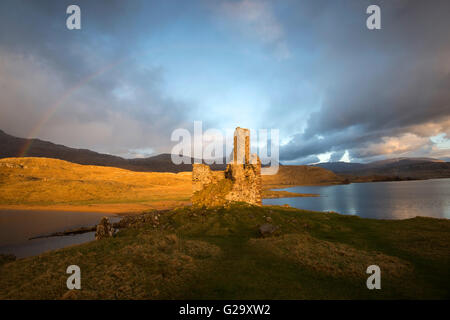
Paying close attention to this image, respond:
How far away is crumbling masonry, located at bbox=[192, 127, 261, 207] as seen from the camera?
2253 cm

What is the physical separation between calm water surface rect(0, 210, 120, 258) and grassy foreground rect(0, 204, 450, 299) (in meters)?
11.1

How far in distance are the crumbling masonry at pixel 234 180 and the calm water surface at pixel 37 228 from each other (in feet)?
41.8

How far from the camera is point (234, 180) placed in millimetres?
23906

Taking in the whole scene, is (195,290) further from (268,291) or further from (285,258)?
(285,258)

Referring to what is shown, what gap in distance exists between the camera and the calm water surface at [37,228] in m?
19.8

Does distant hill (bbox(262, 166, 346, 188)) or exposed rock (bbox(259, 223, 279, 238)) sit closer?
exposed rock (bbox(259, 223, 279, 238))

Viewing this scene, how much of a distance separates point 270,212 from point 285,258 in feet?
30.0

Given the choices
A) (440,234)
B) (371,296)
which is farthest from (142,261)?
(440,234)

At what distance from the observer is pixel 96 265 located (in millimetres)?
9266

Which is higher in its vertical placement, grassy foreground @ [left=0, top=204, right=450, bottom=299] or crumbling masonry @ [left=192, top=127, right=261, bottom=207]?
crumbling masonry @ [left=192, top=127, right=261, bottom=207]

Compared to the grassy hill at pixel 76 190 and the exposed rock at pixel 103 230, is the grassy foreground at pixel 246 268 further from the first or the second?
the grassy hill at pixel 76 190

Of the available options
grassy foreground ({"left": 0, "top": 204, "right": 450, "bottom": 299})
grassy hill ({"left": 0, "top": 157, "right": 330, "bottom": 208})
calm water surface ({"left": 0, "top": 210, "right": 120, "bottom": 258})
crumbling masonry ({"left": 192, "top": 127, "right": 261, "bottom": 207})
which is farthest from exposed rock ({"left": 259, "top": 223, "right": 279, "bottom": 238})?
grassy hill ({"left": 0, "top": 157, "right": 330, "bottom": 208})

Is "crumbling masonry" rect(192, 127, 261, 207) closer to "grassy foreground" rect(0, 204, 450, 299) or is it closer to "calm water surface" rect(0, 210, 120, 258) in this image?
"grassy foreground" rect(0, 204, 450, 299)

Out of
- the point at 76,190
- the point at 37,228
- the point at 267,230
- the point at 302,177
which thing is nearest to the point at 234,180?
the point at 267,230
